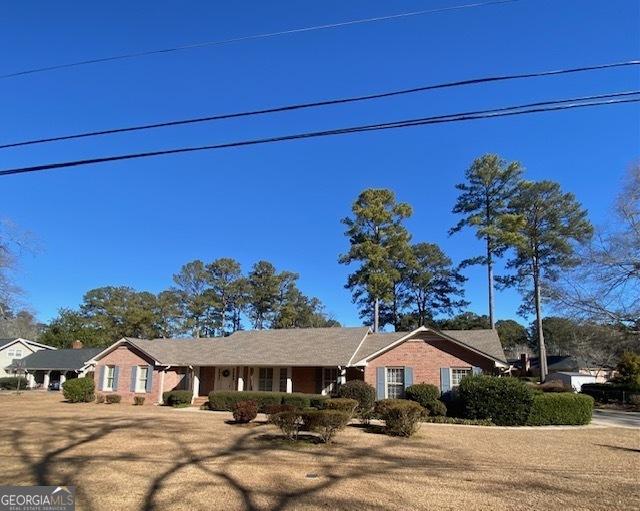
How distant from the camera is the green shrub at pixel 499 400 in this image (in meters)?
21.6

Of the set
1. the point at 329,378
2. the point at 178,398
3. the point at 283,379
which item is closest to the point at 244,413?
the point at 329,378

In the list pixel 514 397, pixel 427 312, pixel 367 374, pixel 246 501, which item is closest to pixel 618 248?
pixel 514 397

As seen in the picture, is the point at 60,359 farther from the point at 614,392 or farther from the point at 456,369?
the point at 614,392

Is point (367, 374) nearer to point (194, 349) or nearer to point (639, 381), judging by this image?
point (194, 349)

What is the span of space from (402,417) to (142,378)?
70.9ft

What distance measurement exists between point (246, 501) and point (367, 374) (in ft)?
64.4

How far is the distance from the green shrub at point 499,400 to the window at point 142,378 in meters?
20.3

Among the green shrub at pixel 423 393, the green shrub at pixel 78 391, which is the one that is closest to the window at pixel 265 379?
the green shrub at pixel 423 393

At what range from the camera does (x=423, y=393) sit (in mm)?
24219

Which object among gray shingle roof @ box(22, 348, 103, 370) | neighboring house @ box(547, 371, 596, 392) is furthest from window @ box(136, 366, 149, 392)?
neighboring house @ box(547, 371, 596, 392)

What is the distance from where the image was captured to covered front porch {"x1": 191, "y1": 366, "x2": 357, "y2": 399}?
97.0 ft

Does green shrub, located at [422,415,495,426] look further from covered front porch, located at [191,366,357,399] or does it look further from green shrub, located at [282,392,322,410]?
covered front porch, located at [191,366,357,399]

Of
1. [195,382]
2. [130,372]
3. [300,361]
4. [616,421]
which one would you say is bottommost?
[616,421]

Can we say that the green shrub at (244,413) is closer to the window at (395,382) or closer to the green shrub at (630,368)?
the window at (395,382)
